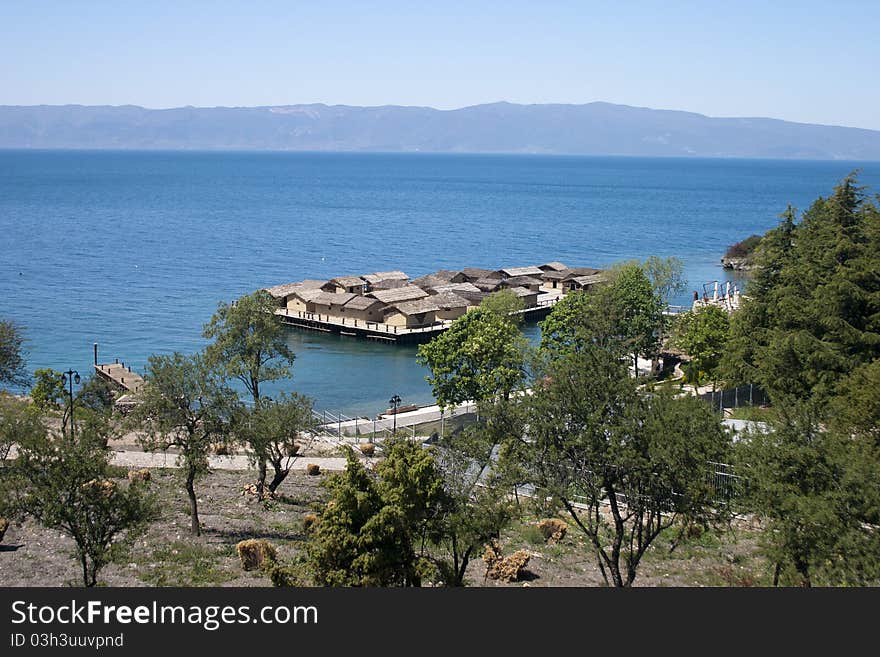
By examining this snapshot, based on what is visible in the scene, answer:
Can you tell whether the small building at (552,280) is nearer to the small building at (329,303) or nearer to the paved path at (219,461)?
→ the small building at (329,303)

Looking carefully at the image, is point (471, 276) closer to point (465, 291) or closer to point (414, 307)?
point (465, 291)

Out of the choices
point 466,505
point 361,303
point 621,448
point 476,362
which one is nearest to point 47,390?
point 476,362

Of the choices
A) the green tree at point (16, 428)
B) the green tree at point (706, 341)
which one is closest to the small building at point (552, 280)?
the green tree at point (706, 341)

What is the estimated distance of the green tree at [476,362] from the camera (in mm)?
33656

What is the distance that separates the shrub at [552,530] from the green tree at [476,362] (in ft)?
32.5

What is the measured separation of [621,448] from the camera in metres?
16.5

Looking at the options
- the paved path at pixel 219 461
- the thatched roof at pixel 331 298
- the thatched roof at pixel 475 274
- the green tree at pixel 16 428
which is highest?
the green tree at pixel 16 428

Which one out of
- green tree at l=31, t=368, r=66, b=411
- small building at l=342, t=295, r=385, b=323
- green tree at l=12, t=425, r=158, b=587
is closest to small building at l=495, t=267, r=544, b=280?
small building at l=342, t=295, r=385, b=323

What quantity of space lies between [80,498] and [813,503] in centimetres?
1295

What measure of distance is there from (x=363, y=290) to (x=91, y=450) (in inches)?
2201

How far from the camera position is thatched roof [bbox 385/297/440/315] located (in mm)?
64375

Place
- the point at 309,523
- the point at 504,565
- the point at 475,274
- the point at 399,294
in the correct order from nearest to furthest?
1. the point at 504,565
2. the point at 309,523
3. the point at 399,294
4. the point at 475,274

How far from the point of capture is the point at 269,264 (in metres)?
102

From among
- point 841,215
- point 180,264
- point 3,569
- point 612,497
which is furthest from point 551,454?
point 180,264
